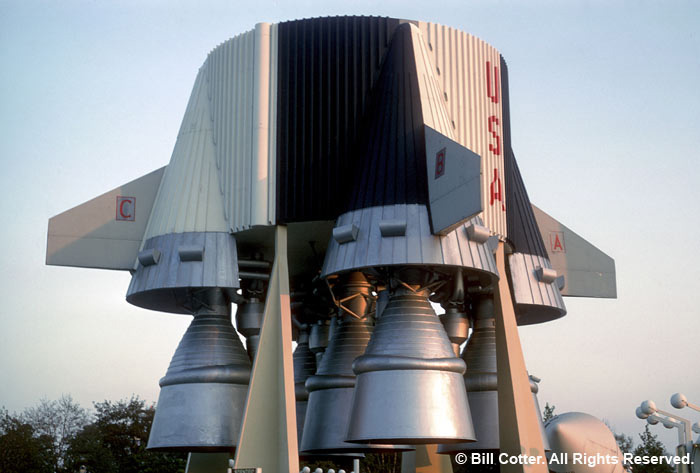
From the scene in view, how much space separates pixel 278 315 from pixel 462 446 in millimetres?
7343

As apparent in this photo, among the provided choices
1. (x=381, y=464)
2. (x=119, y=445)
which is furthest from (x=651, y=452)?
(x=119, y=445)

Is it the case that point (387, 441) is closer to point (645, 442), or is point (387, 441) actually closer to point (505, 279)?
point (505, 279)

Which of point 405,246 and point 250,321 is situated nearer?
point 405,246

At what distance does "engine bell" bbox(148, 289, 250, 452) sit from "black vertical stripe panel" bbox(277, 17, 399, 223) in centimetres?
437

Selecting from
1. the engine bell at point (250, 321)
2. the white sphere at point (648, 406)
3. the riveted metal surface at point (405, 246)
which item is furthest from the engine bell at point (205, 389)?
the white sphere at point (648, 406)

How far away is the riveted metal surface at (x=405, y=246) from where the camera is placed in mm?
25000

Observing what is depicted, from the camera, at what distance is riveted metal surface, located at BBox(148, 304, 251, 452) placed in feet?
90.5

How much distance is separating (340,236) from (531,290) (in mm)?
7368

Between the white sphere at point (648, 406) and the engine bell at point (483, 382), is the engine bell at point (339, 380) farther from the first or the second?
the white sphere at point (648, 406)

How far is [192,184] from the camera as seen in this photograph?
29250 millimetres

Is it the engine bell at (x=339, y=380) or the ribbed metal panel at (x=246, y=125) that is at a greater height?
the ribbed metal panel at (x=246, y=125)

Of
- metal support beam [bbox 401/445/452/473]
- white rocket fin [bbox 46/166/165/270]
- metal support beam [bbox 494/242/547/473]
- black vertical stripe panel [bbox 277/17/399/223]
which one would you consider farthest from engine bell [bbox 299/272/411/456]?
white rocket fin [bbox 46/166/165/270]

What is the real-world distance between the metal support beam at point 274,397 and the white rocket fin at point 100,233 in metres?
5.79

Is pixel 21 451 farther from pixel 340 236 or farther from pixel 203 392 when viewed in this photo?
pixel 340 236
